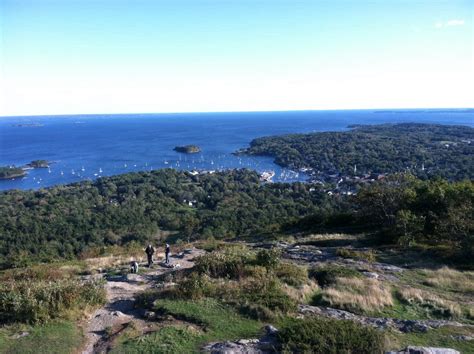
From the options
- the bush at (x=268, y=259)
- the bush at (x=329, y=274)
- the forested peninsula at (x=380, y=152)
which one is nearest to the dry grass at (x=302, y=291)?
the bush at (x=329, y=274)

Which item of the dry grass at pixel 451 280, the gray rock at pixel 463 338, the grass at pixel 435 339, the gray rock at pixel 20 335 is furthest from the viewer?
the dry grass at pixel 451 280

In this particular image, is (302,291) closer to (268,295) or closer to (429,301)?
(268,295)

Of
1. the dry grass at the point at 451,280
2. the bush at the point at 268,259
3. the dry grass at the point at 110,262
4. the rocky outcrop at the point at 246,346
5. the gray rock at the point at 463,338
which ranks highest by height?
the rocky outcrop at the point at 246,346

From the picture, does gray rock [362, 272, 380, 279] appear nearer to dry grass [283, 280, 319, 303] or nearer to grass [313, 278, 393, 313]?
grass [313, 278, 393, 313]

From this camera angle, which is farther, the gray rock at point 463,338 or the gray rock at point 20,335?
the gray rock at point 463,338

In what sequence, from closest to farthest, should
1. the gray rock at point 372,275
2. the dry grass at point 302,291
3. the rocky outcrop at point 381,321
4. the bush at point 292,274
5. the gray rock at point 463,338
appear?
the gray rock at point 463,338, the rocky outcrop at point 381,321, the dry grass at point 302,291, the bush at point 292,274, the gray rock at point 372,275

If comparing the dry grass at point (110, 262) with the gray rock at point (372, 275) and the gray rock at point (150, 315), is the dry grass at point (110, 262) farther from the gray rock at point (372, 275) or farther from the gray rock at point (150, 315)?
the gray rock at point (372, 275)

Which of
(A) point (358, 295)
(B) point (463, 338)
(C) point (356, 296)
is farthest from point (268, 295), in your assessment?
(B) point (463, 338)
